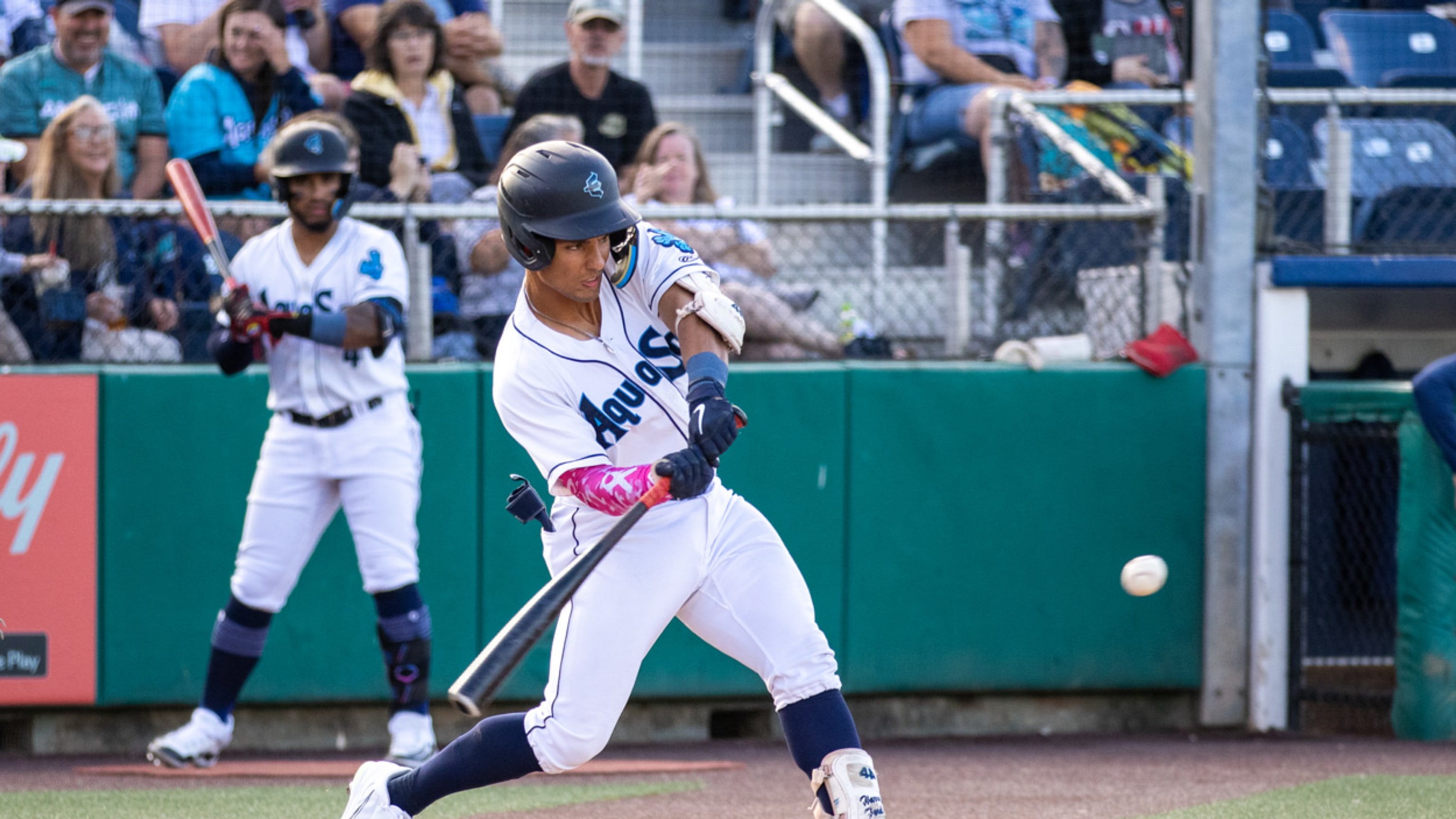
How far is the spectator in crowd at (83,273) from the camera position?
→ 5.95 meters

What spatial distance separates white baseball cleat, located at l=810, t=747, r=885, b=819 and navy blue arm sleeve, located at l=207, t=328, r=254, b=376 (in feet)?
9.26

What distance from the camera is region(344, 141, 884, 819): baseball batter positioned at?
3.30 metres

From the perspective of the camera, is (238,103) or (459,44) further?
(459,44)

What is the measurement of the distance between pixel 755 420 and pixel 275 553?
6.09ft

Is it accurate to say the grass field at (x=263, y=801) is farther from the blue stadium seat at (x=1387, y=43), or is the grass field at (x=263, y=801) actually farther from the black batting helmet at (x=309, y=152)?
the blue stadium seat at (x=1387, y=43)

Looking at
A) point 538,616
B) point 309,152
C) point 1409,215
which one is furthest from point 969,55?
point 538,616

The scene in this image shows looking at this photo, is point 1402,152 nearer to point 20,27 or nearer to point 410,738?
point 410,738

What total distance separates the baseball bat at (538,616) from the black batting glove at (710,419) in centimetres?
10

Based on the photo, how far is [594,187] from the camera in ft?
10.7

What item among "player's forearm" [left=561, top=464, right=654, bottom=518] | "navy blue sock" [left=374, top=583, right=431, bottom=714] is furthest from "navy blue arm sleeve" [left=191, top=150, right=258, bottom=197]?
"player's forearm" [left=561, top=464, right=654, bottom=518]

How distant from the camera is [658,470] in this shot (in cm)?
313

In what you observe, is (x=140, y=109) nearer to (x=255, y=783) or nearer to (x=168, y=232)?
(x=168, y=232)

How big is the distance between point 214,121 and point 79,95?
1.79 feet

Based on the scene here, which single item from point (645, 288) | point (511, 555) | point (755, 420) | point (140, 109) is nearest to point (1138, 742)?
point (755, 420)
